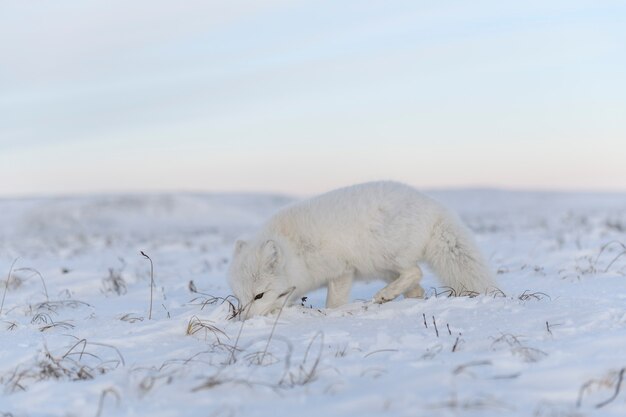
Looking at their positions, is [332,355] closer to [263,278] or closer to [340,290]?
[263,278]

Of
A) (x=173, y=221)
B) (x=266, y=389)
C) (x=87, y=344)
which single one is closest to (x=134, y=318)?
(x=87, y=344)

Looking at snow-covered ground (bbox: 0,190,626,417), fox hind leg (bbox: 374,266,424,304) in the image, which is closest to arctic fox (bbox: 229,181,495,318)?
fox hind leg (bbox: 374,266,424,304)

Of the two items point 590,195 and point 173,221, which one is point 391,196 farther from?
point 590,195

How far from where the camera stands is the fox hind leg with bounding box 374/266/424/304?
496cm

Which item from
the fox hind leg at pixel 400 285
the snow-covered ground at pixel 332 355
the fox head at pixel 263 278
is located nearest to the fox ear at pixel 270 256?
the fox head at pixel 263 278

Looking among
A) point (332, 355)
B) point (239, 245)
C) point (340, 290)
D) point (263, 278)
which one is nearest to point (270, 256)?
point (263, 278)

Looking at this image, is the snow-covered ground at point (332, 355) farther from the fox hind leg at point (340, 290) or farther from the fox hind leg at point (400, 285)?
the fox hind leg at point (340, 290)

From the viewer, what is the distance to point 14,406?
2.84 m

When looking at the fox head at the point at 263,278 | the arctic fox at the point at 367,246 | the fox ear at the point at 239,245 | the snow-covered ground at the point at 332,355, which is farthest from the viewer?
the fox ear at the point at 239,245

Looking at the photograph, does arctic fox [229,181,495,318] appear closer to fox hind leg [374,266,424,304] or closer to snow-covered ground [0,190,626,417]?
fox hind leg [374,266,424,304]

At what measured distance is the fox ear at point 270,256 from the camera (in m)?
4.73

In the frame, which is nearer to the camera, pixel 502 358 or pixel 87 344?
pixel 502 358

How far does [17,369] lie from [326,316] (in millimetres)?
1978

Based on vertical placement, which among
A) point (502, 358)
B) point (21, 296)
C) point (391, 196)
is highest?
point (391, 196)
